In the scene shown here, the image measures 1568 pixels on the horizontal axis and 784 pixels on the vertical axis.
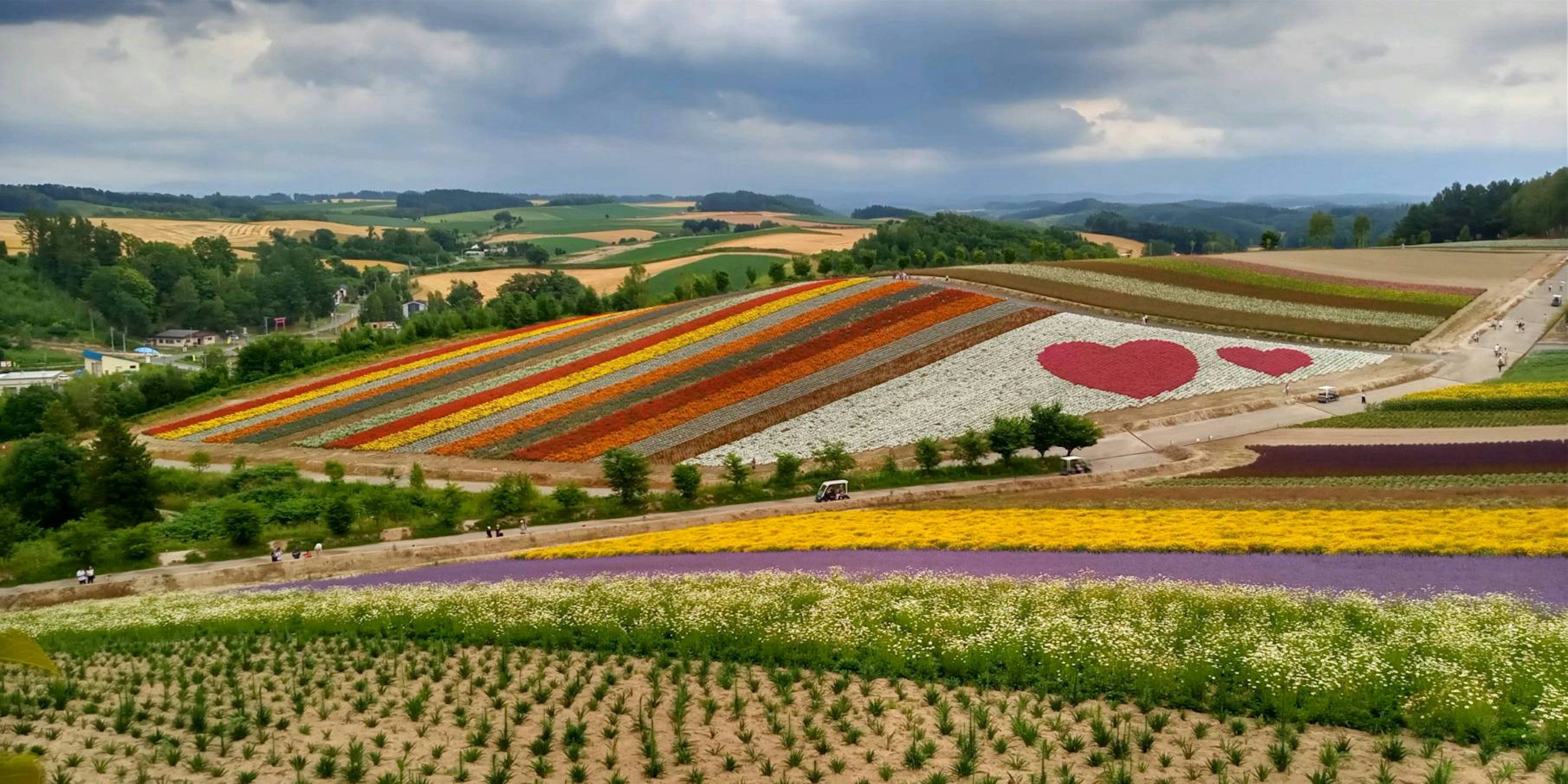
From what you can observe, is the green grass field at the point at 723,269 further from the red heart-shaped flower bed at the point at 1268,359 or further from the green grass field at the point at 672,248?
the red heart-shaped flower bed at the point at 1268,359

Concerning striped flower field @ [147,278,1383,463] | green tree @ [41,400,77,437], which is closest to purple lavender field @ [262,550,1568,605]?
striped flower field @ [147,278,1383,463]

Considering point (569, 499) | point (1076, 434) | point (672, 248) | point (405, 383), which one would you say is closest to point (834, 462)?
point (1076, 434)

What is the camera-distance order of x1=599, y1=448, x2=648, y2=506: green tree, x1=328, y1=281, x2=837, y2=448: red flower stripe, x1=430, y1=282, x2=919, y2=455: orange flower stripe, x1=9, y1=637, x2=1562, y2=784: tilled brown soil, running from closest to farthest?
x1=9, y1=637, x2=1562, y2=784: tilled brown soil < x1=599, y1=448, x2=648, y2=506: green tree < x1=430, y1=282, x2=919, y2=455: orange flower stripe < x1=328, y1=281, x2=837, y2=448: red flower stripe

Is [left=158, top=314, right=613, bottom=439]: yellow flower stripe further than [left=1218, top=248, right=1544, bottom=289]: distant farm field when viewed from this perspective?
No

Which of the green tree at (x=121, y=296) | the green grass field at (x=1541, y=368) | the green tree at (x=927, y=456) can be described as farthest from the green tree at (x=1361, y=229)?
the green tree at (x=121, y=296)

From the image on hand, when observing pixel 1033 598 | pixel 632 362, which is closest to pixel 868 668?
pixel 1033 598

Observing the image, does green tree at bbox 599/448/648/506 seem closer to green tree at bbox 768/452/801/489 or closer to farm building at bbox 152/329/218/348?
green tree at bbox 768/452/801/489
